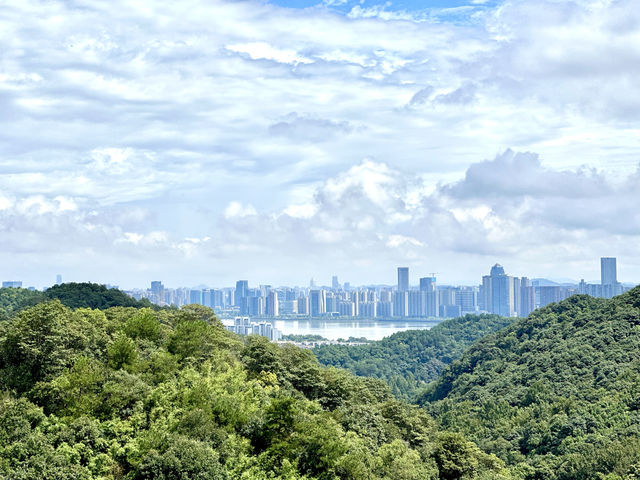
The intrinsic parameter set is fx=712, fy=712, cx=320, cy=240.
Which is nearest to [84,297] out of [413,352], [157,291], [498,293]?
[413,352]

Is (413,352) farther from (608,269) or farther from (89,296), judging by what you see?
(608,269)

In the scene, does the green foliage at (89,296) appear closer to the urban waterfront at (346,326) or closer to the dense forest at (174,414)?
the dense forest at (174,414)

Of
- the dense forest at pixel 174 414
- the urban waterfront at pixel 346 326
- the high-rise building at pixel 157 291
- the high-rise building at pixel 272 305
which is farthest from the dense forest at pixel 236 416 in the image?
the high-rise building at pixel 272 305

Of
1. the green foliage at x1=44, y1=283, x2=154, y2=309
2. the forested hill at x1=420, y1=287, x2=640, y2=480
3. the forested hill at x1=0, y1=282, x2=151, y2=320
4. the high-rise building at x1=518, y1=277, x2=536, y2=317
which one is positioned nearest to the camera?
the forested hill at x1=420, y1=287, x2=640, y2=480

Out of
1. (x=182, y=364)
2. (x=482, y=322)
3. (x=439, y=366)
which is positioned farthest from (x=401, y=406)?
(x=482, y=322)

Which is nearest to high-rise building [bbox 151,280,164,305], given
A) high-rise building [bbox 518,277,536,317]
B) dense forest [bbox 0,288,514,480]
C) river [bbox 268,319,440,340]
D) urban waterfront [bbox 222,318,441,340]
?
urban waterfront [bbox 222,318,441,340]

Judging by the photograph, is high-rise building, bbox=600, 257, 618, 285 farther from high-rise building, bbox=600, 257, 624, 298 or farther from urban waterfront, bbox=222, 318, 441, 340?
urban waterfront, bbox=222, 318, 441, 340

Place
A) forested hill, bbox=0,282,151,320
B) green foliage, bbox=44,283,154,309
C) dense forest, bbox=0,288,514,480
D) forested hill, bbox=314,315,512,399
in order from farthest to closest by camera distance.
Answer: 1. forested hill, bbox=314,315,512,399
2. green foliage, bbox=44,283,154,309
3. forested hill, bbox=0,282,151,320
4. dense forest, bbox=0,288,514,480
